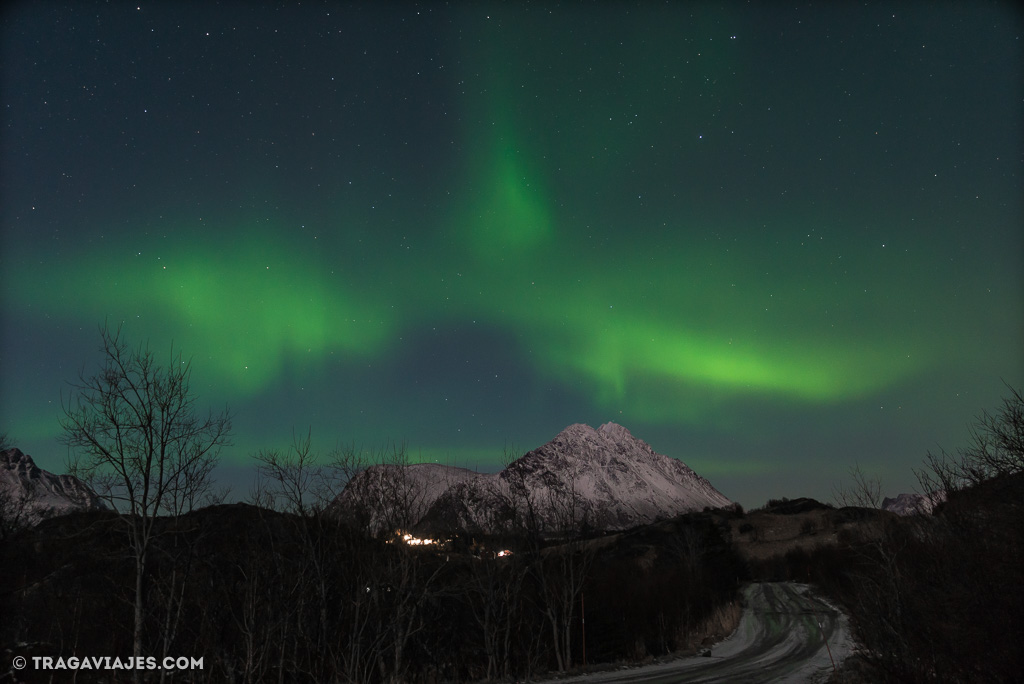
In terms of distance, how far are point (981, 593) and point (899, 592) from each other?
966 centimetres

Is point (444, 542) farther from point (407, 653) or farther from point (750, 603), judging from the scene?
point (750, 603)

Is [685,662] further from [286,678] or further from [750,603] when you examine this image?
[750,603]

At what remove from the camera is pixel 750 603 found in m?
64.1

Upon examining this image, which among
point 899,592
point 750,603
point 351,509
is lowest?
point 750,603

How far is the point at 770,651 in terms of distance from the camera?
35.7 meters

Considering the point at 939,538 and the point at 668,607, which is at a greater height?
the point at 939,538

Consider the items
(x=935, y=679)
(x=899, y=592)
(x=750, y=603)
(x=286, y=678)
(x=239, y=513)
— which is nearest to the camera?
(x=935, y=679)

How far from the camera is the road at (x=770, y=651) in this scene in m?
25.6

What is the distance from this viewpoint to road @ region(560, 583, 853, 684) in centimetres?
2558

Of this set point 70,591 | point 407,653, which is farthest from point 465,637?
point 70,591

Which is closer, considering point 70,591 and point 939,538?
point 939,538

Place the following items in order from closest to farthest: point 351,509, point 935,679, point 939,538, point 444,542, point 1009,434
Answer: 1. point 935,679
2. point 1009,434
3. point 939,538
4. point 351,509
5. point 444,542

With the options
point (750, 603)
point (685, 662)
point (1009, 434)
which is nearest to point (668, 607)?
point (685, 662)

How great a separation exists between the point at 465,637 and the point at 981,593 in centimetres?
2755
